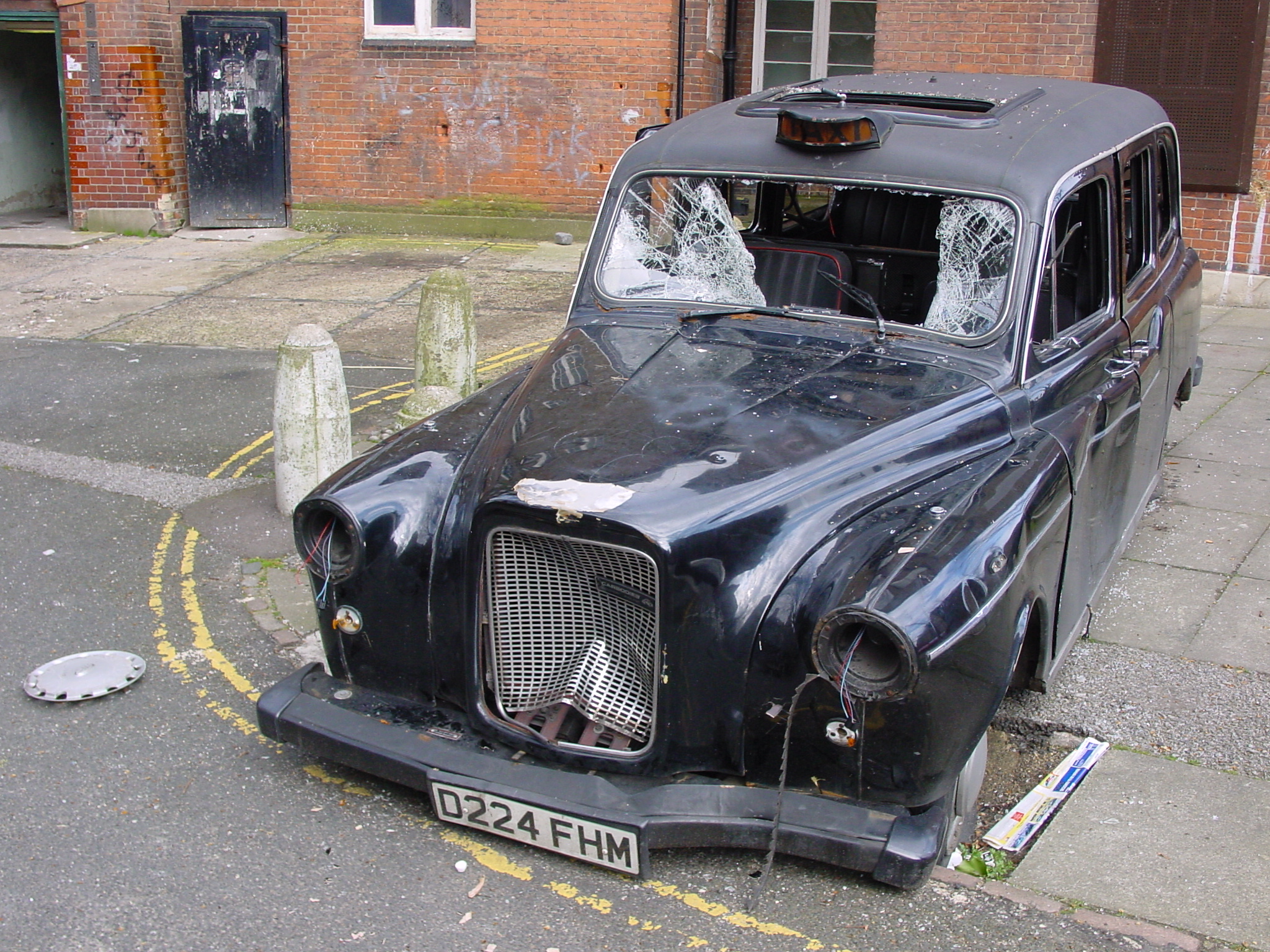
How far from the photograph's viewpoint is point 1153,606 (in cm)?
506

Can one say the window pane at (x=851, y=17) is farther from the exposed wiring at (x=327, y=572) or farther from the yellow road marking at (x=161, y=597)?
the exposed wiring at (x=327, y=572)

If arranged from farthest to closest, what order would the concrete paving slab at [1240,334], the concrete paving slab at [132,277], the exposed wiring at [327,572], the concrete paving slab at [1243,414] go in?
the concrete paving slab at [132,277] < the concrete paving slab at [1240,334] < the concrete paving slab at [1243,414] < the exposed wiring at [327,572]

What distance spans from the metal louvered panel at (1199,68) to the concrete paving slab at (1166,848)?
7.97 meters

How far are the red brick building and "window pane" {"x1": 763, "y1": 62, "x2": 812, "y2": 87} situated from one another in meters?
0.02

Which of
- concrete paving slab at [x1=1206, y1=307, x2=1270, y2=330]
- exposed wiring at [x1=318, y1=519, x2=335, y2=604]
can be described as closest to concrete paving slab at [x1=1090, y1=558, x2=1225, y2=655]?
exposed wiring at [x1=318, y1=519, x2=335, y2=604]

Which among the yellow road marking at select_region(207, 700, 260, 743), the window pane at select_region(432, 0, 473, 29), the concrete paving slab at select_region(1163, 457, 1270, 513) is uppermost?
the window pane at select_region(432, 0, 473, 29)

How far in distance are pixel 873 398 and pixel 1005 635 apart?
3.11 feet

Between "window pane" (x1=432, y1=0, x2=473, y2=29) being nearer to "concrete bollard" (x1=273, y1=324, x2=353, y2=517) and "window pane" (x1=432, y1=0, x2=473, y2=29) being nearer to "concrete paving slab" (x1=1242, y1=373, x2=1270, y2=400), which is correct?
"concrete bollard" (x1=273, y1=324, x2=353, y2=517)

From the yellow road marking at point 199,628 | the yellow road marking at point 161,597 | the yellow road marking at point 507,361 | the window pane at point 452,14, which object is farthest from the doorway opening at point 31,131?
the yellow road marking at point 199,628

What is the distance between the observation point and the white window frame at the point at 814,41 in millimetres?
13008

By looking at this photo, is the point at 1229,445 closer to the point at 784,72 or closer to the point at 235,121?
the point at 784,72

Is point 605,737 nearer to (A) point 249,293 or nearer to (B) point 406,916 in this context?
(B) point 406,916

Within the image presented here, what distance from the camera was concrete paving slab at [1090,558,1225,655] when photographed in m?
4.78

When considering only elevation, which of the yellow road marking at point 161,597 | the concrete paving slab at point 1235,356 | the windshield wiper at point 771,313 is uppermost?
the windshield wiper at point 771,313
